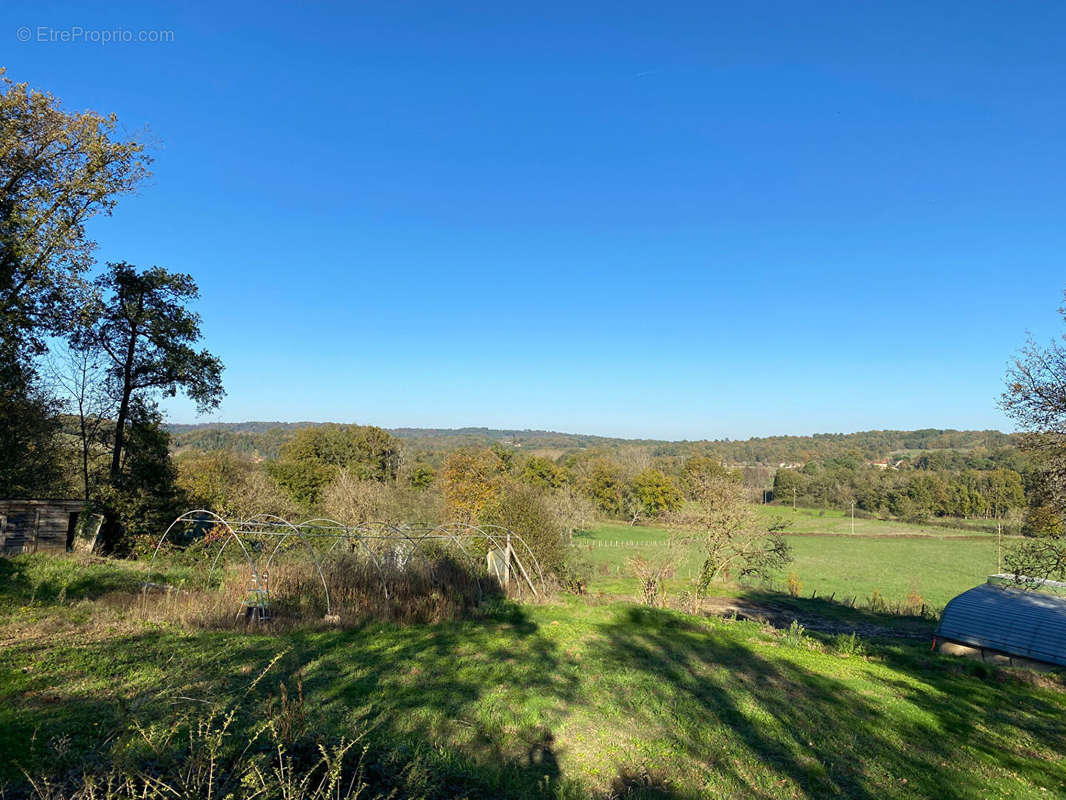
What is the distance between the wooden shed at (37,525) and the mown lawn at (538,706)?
15.1ft

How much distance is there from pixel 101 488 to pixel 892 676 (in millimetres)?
20119

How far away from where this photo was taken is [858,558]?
44.1m

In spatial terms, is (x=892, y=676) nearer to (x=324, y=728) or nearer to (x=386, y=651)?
(x=386, y=651)

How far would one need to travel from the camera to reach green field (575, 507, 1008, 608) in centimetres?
3059

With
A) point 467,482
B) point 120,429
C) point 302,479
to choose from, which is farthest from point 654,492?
point 120,429

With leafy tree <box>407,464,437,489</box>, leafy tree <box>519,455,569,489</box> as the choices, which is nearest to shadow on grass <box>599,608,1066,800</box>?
leafy tree <box>407,464,437,489</box>

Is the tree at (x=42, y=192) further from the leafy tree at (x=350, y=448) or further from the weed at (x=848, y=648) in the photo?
the leafy tree at (x=350, y=448)

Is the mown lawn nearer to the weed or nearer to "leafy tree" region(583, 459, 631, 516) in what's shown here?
the weed

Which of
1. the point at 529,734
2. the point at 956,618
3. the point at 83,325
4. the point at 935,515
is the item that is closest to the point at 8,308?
the point at 83,325

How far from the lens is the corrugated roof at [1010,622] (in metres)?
13.0

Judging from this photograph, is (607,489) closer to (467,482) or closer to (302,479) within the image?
(467,482)

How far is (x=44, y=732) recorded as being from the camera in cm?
443

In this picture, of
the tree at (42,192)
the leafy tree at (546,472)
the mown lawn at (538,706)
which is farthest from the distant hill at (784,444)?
the mown lawn at (538,706)

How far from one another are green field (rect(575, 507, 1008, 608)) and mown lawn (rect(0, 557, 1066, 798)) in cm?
1160
